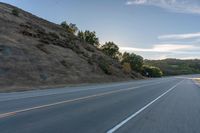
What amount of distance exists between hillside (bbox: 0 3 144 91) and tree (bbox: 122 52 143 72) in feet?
151

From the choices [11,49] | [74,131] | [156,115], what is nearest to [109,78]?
[11,49]

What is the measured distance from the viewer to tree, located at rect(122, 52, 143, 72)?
12862 cm

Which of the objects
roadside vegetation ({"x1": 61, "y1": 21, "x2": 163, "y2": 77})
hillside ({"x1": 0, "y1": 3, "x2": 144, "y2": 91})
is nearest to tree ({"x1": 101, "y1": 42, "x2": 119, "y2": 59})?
roadside vegetation ({"x1": 61, "y1": 21, "x2": 163, "y2": 77})

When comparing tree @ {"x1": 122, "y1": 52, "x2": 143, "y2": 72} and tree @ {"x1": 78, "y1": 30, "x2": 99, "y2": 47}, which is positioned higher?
tree @ {"x1": 78, "y1": 30, "x2": 99, "y2": 47}

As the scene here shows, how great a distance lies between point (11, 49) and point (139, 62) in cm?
8274

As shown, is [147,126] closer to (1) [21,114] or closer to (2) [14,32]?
(1) [21,114]

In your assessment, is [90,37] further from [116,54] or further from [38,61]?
[38,61]

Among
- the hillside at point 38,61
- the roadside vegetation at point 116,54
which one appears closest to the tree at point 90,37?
the roadside vegetation at point 116,54

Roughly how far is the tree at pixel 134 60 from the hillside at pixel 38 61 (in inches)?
1809

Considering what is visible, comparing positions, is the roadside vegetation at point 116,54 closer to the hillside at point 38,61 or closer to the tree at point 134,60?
the tree at point 134,60

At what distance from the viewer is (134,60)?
431 ft

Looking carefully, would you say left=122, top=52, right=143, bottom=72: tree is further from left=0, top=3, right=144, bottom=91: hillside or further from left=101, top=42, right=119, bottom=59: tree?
left=0, top=3, right=144, bottom=91: hillside

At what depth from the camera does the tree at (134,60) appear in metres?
129

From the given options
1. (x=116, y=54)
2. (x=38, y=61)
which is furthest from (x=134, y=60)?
(x=38, y=61)
